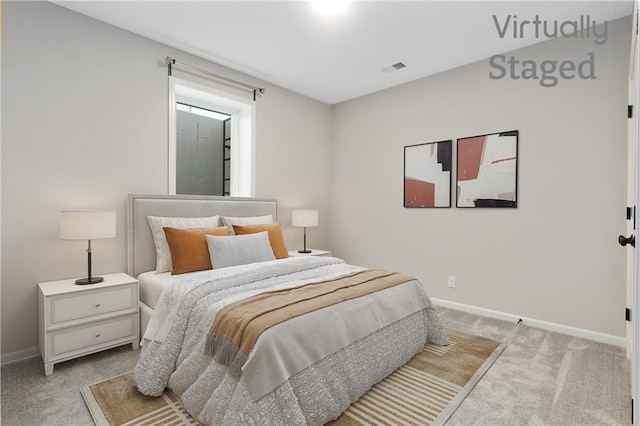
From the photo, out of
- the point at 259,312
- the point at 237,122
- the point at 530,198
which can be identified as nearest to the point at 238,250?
the point at 259,312

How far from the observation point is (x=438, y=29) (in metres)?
2.90

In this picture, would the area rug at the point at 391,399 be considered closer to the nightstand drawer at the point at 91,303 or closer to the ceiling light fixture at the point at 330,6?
the nightstand drawer at the point at 91,303

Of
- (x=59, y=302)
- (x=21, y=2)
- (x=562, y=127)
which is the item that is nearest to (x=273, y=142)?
(x=21, y=2)

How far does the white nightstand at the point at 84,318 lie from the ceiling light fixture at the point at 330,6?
2.59m

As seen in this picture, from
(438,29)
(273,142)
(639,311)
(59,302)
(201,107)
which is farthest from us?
(273,142)

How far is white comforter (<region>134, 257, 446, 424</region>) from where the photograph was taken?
4.93ft

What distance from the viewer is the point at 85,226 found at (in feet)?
7.89

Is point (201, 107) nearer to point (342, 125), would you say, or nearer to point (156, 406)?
point (342, 125)

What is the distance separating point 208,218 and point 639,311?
3110 mm

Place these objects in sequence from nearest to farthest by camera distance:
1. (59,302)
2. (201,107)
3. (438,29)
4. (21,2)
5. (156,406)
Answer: (156,406), (59,302), (21,2), (438,29), (201,107)

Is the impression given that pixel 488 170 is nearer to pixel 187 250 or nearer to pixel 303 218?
pixel 303 218

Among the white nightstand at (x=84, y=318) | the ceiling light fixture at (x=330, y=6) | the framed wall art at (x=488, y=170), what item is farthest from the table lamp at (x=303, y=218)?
the ceiling light fixture at (x=330, y=6)

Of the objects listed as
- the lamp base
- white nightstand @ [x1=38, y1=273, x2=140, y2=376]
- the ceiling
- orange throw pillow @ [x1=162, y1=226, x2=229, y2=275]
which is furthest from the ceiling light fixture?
the lamp base

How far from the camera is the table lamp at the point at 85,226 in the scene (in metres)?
2.38
